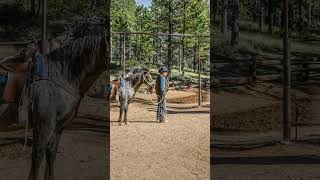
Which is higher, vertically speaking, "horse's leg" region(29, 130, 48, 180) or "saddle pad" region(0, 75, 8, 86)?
"saddle pad" region(0, 75, 8, 86)

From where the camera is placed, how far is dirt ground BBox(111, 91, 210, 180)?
7.46m

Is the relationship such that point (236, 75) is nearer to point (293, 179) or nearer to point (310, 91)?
point (310, 91)

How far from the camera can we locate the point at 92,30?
5086 millimetres

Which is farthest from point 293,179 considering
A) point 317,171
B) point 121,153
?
point 121,153

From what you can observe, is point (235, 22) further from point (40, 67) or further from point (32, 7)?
point (40, 67)

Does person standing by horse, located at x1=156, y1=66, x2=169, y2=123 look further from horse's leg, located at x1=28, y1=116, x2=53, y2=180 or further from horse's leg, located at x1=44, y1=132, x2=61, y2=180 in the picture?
horse's leg, located at x1=28, y1=116, x2=53, y2=180

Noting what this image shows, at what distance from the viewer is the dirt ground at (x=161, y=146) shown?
7457 mm

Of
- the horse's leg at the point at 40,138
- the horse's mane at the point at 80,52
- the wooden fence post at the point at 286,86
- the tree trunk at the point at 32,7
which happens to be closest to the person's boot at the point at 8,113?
the horse's leg at the point at 40,138

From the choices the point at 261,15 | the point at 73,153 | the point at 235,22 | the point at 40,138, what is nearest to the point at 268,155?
the point at 261,15

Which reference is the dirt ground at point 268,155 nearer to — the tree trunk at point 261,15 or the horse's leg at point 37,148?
the tree trunk at point 261,15

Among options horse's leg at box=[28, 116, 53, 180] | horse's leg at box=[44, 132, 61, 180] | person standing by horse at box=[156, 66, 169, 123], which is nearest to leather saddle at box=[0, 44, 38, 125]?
horse's leg at box=[28, 116, 53, 180]

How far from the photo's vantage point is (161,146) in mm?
8945

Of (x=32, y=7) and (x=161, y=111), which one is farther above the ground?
(x=32, y=7)

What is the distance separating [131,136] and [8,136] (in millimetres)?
3569
